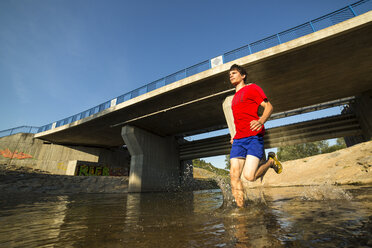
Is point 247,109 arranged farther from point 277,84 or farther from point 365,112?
point 365,112

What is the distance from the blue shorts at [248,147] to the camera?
7.88 feet

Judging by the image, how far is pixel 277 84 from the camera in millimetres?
11578

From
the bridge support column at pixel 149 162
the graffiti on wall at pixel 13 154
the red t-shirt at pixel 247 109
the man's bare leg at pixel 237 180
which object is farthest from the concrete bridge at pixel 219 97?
the man's bare leg at pixel 237 180

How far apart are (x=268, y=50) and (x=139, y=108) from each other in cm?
1046

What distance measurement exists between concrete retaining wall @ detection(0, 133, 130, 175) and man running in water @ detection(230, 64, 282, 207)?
2755cm

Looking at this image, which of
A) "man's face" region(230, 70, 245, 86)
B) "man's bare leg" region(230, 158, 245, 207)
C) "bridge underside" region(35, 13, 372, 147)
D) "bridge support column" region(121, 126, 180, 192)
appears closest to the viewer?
"man's bare leg" region(230, 158, 245, 207)

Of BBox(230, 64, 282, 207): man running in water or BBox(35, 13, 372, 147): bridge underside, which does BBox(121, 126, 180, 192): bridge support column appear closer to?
BBox(35, 13, 372, 147): bridge underside

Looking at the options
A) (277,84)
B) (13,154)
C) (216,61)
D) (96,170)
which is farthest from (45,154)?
(277,84)

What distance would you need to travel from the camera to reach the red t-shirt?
2521mm

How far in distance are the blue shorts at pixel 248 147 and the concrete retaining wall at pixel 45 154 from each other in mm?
27596

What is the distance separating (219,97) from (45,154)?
2489 cm

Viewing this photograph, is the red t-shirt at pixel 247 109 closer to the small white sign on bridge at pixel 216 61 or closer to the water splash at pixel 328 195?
the water splash at pixel 328 195

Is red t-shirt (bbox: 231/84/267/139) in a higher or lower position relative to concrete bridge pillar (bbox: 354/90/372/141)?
lower

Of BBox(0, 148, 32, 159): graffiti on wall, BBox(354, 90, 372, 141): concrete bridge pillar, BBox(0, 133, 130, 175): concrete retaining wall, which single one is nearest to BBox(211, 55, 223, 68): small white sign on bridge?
BBox(354, 90, 372, 141): concrete bridge pillar
